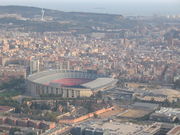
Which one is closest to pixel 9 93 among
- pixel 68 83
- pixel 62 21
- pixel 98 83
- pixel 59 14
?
pixel 68 83

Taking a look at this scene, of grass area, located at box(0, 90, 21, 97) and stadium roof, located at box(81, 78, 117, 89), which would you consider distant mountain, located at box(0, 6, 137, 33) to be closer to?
stadium roof, located at box(81, 78, 117, 89)

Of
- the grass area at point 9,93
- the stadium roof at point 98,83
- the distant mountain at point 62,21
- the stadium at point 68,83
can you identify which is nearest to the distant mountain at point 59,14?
the distant mountain at point 62,21

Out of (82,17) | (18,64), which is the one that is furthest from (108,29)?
(18,64)

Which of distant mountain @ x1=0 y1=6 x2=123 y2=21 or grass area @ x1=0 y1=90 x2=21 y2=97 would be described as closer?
grass area @ x1=0 y1=90 x2=21 y2=97

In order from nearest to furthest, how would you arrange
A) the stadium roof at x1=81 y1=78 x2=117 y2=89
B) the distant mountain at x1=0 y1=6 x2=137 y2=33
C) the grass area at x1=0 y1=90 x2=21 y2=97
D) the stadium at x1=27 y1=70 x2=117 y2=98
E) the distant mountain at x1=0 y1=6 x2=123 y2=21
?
the stadium at x1=27 y1=70 x2=117 y2=98
the grass area at x1=0 y1=90 x2=21 y2=97
the stadium roof at x1=81 y1=78 x2=117 y2=89
the distant mountain at x1=0 y1=6 x2=137 y2=33
the distant mountain at x1=0 y1=6 x2=123 y2=21

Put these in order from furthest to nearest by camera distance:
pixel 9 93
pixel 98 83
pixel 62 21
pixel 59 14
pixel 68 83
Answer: pixel 59 14, pixel 62 21, pixel 68 83, pixel 98 83, pixel 9 93

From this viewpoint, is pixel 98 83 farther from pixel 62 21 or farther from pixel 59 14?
pixel 59 14

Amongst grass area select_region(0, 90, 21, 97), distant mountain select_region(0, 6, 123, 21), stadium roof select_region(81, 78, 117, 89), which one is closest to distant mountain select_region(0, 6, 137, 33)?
distant mountain select_region(0, 6, 123, 21)

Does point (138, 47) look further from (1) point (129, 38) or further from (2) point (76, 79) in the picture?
(2) point (76, 79)
